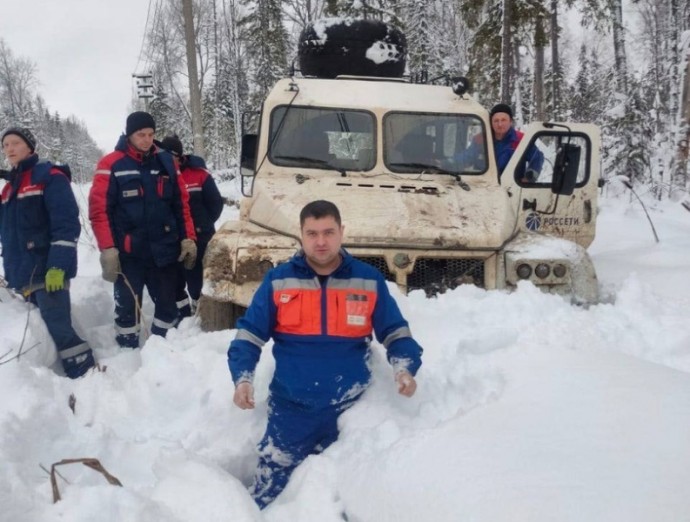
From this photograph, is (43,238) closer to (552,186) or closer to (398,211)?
(398,211)

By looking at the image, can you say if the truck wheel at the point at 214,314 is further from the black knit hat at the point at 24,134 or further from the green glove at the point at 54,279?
the black knit hat at the point at 24,134

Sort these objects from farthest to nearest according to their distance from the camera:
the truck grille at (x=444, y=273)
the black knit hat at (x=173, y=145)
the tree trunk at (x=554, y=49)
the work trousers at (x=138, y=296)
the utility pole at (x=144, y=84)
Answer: the tree trunk at (x=554, y=49), the utility pole at (x=144, y=84), the black knit hat at (x=173, y=145), the work trousers at (x=138, y=296), the truck grille at (x=444, y=273)

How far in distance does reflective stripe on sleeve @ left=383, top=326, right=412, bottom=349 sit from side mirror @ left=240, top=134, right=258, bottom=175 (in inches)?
106

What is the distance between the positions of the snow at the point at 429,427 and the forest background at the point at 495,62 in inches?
128

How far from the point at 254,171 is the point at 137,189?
98 cm

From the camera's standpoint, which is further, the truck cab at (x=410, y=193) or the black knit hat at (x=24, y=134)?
the truck cab at (x=410, y=193)

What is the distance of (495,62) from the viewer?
20.2 m

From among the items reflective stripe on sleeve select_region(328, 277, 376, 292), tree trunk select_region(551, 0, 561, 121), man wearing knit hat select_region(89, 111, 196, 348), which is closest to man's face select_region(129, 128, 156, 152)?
man wearing knit hat select_region(89, 111, 196, 348)

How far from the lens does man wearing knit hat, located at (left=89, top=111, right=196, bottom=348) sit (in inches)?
166

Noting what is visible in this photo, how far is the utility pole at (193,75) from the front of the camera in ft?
43.6

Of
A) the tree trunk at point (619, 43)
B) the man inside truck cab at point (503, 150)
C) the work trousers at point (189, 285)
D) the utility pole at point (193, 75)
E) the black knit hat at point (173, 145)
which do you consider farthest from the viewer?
the tree trunk at point (619, 43)

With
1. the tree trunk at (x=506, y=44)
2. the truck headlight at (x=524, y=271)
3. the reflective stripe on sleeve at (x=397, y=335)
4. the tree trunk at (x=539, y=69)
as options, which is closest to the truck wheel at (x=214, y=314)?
the reflective stripe on sleeve at (x=397, y=335)

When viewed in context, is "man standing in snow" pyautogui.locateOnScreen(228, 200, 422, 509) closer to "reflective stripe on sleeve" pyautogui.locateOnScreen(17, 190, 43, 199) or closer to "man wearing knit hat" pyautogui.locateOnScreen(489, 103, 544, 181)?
"reflective stripe on sleeve" pyautogui.locateOnScreen(17, 190, 43, 199)

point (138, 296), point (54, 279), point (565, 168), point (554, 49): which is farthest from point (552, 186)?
point (554, 49)
